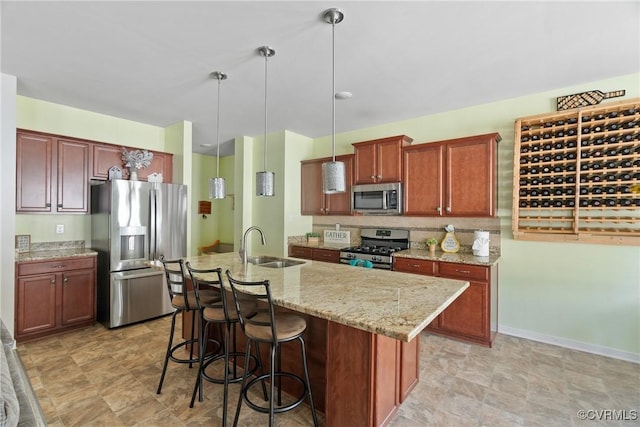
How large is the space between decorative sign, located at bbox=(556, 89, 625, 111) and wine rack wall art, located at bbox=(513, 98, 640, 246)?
0.44ft

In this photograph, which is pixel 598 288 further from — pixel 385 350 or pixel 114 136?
pixel 114 136

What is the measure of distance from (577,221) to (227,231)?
5.68 m

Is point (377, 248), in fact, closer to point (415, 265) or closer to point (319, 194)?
point (415, 265)

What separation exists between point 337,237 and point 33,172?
3.82 metres

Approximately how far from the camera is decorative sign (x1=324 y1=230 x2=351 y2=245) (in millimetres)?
4703

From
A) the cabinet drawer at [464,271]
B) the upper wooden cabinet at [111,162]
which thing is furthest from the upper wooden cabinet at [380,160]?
the upper wooden cabinet at [111,162]

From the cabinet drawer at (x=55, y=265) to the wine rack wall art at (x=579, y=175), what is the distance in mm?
4789

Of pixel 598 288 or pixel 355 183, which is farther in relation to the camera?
pixel 355 183

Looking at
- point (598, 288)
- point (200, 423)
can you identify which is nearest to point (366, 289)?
point (200, 423)

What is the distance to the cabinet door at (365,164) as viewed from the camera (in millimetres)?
4062

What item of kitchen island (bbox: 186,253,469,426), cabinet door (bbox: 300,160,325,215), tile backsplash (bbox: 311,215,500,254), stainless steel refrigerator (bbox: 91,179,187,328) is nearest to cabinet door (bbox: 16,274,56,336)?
stainless steel refrigerator (bbox: 91,179,187,328)

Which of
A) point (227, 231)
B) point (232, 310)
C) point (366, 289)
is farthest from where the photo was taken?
point (227, 231)

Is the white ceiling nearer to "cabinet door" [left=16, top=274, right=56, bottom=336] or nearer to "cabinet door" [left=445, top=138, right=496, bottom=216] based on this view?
"cabinet door" [left=445, top=138, right=496, bottom=216]

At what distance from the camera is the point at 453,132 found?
3734 millimetres
